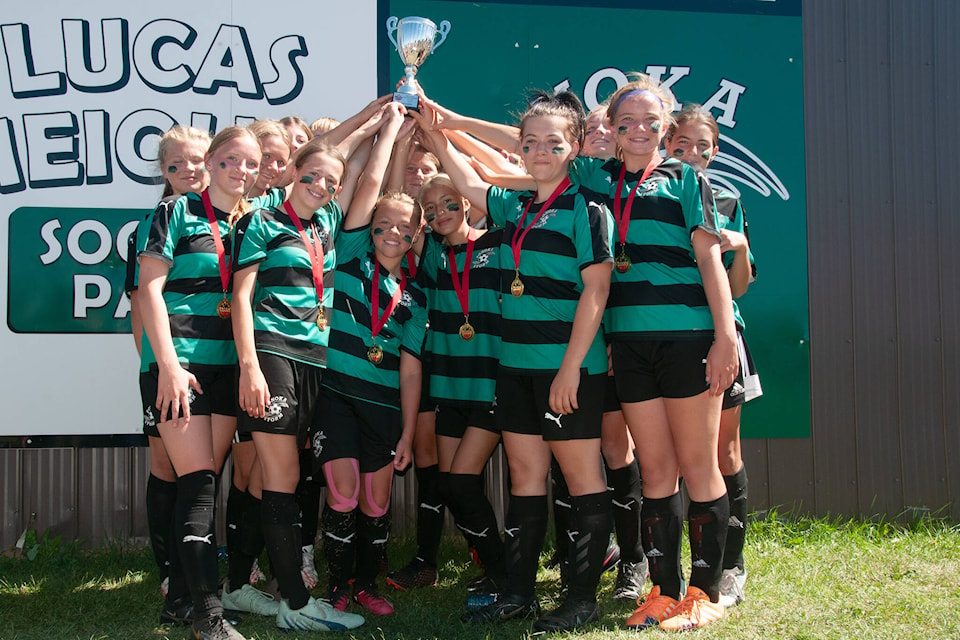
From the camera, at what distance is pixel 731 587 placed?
3254 mm

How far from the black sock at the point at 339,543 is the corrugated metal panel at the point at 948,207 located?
347 cm

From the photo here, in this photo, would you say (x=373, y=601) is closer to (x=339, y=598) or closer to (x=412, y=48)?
(x=339, y=598)

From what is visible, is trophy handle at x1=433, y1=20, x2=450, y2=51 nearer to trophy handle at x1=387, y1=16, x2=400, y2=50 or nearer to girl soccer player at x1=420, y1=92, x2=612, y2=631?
trophy handle at x1=387, y1=16, x2=400, y2=50

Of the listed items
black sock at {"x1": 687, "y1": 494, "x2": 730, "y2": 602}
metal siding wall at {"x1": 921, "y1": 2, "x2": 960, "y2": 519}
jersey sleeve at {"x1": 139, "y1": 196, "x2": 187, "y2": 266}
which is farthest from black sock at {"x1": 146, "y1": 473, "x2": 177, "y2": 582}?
metal siding wall at {"x1": 921, "y1": 2, "x2": 960, "y2": 519}

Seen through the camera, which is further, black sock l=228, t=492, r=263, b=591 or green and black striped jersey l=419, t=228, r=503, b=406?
green and black striped jersey l=419, t=228, r=503, b=406

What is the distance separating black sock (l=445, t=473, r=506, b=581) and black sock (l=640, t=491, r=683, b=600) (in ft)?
2.31

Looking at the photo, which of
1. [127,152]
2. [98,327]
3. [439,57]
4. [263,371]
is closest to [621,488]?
[263,371]

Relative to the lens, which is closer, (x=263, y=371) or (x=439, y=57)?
(x=263, y=371)

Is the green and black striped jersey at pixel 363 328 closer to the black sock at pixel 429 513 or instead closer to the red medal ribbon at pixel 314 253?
the red medal ribbon at pixel 314 253

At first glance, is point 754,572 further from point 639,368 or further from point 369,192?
point 369,192

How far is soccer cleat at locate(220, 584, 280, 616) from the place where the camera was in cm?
315

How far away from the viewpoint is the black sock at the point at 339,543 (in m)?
3.16

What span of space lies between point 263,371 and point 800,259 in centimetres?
311

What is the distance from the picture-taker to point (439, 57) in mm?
4457
